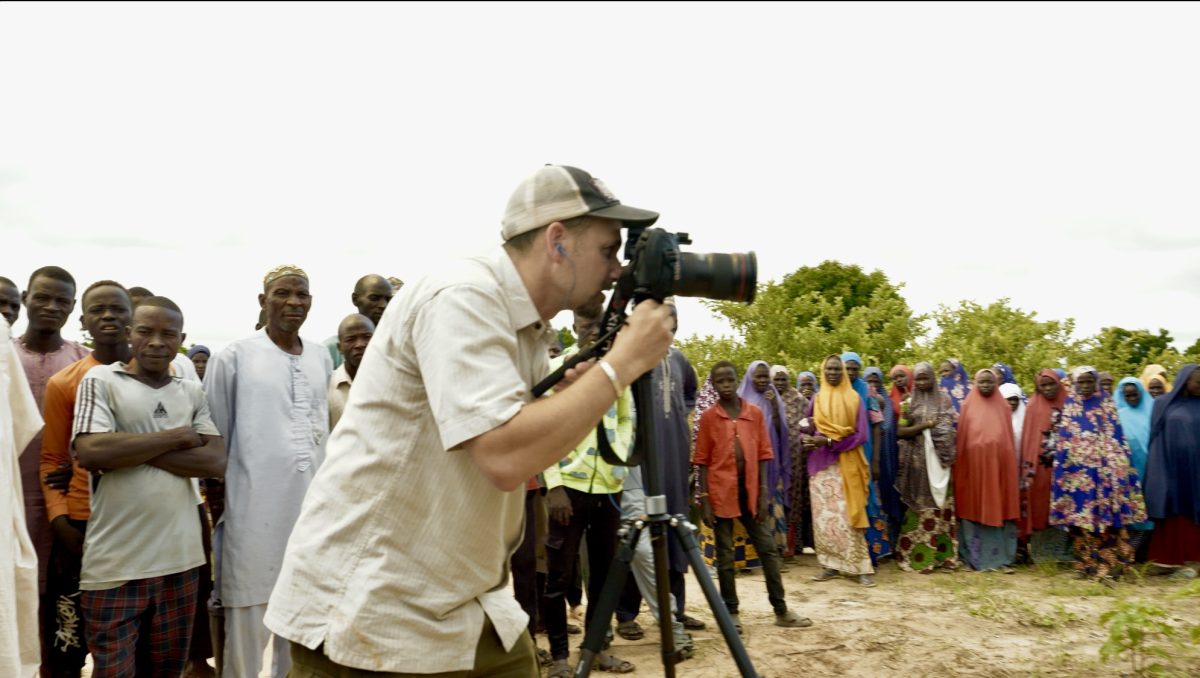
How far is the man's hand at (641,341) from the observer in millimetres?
1754

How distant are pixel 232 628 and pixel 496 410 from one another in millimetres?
2907

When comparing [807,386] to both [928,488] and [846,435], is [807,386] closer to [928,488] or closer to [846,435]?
[928,488]

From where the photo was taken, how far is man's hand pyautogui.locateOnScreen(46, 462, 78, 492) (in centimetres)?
387

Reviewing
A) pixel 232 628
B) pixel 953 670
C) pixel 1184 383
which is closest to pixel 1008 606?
pixel 953 670

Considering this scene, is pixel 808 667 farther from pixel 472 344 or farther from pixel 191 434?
pixel 472 344

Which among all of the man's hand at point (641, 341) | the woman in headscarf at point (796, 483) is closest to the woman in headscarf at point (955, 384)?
the woman in headscarf at point (796, 483)

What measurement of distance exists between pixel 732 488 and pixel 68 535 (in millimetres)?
4068

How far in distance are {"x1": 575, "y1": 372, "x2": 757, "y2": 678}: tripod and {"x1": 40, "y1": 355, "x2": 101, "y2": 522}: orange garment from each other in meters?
2.71

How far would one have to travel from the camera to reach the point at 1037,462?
9.38 metres

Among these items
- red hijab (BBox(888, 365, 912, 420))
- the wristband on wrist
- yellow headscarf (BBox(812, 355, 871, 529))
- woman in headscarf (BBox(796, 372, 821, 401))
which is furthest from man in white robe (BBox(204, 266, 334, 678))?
red hijab (BBox(888, 365, 912, 420))

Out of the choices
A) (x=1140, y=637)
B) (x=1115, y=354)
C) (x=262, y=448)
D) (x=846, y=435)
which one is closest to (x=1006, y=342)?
(x=1115, y=354)

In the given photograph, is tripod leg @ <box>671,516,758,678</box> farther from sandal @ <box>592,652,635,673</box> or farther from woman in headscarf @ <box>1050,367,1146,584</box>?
woman in headscarf @ <box>1050,367,1146,584</box>

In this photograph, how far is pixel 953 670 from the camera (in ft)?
17.6

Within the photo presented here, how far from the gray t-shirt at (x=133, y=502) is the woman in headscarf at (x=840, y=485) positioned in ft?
19.6
